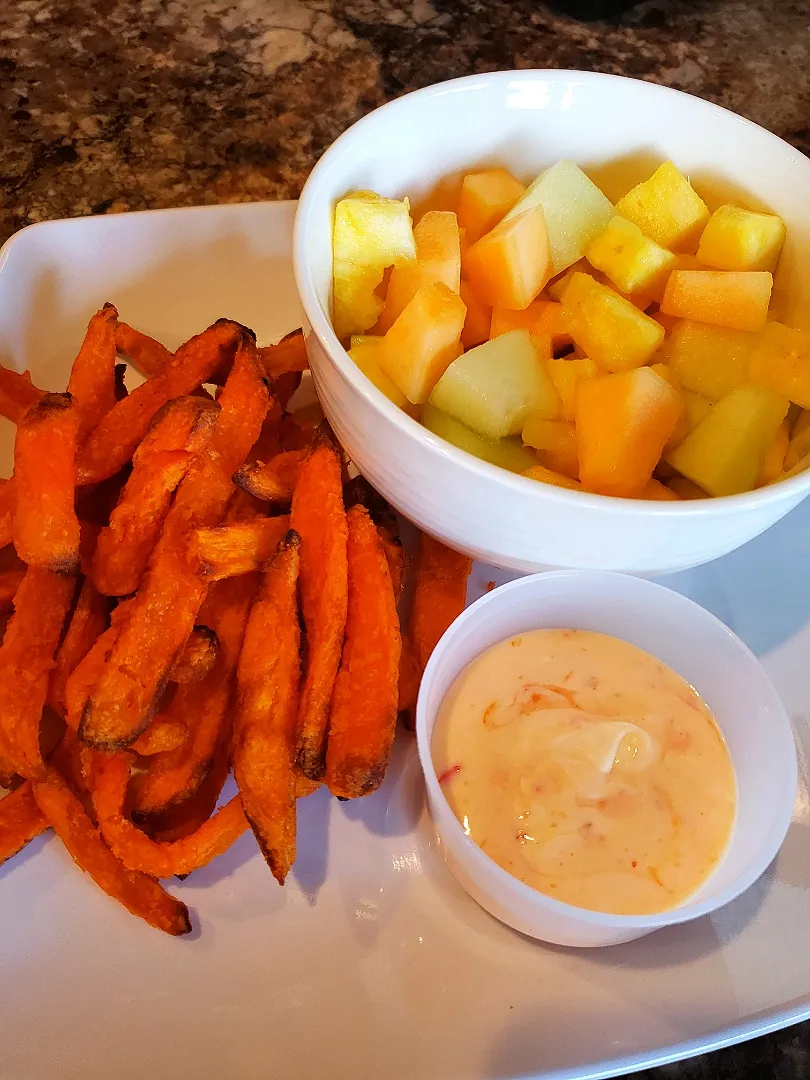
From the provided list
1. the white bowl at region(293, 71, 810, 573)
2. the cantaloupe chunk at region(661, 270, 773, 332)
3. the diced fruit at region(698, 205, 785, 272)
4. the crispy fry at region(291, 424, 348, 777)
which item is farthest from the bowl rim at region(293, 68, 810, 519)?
the diced fruit at region(698, 205, 785, 272)

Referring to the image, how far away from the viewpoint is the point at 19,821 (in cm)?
98

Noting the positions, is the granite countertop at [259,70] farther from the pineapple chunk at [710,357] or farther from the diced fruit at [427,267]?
the pineapple chunk at [710,357]

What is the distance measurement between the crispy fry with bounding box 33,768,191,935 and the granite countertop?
1.28 m

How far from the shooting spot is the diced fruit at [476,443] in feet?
3.55

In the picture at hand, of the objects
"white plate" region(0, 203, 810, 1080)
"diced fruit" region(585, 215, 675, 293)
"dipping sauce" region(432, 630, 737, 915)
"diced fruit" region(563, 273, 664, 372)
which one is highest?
"diced fruit" region(585, 215, 675, 293)

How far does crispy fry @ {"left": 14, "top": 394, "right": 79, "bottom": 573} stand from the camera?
96 cm

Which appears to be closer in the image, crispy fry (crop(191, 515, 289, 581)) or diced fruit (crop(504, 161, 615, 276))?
crispy fry (crop(191, 515, 289, 581))

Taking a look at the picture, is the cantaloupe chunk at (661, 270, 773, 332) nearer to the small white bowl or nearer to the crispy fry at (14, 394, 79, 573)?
the small white bowl

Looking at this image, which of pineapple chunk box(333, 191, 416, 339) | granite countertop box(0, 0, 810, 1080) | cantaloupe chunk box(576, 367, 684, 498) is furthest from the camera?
granite countertop box(0, 0, 810, 1080)

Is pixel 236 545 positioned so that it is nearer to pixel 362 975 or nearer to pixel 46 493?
pixel 46 493

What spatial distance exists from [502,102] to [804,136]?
128cm

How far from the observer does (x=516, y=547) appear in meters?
1.06

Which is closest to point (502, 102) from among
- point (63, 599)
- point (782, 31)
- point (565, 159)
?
point (565, 159)

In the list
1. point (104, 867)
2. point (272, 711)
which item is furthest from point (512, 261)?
point (104, 867)
